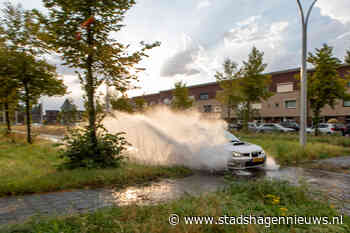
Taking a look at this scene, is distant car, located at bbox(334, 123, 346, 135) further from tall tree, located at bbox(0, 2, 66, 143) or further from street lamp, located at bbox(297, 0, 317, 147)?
tall tree, located at bbox(0, 2, 66, 143)

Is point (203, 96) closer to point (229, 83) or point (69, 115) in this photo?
point (229, 83)

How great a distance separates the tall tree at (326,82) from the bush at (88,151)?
1632 centimetres

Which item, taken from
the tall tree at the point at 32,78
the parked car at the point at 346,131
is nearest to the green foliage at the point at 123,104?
the tall tree at the point at 32,78

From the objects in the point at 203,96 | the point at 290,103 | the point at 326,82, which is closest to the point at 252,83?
the point at 326,82

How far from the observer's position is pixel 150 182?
22.1ft

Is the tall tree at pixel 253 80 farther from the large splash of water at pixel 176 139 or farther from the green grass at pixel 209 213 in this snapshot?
the green grass at pixel 209 213

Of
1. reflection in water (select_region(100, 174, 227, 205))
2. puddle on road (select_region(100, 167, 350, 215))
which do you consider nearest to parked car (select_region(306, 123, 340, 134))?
puddle on road (select_region(100, 167, 350, 215))

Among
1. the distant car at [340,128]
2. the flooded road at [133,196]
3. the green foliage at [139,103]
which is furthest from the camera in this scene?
the distant car at [340,128]

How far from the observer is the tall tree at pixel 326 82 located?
1764 cm

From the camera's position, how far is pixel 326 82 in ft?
58.5

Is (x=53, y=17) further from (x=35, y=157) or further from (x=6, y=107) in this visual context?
(x=6, y=107)

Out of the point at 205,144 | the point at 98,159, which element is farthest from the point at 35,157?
the point at 205,144

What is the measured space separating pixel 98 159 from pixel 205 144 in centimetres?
349

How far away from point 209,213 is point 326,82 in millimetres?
18243
